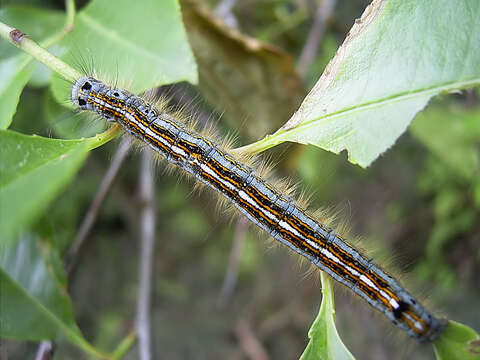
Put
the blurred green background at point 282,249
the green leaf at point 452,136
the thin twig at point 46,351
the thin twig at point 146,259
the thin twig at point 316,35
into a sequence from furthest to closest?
the blurred green background at point 282,249 → the green leaf at point 452,136 → the thin twig at point 316,35 → the thin twig at point 146,259 → the thin twig at point 46,351

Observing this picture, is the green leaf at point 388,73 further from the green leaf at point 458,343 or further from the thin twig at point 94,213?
the thin twig at point 94,213

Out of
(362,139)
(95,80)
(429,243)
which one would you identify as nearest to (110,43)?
(95,80)

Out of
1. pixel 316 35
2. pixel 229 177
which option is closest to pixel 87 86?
pixel 229 177

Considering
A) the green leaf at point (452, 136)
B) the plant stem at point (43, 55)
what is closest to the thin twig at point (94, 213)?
the plant stem at point (43, 55)

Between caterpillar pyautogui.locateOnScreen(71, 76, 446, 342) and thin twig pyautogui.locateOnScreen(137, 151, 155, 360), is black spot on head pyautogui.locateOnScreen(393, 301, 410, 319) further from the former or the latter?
thin twig pyautogui.locateOnScreen(137, 151, 155, 360)

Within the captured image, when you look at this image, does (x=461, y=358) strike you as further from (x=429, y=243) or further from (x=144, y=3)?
(x=429, y=243)

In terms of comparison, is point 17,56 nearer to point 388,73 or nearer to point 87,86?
point 87,86
